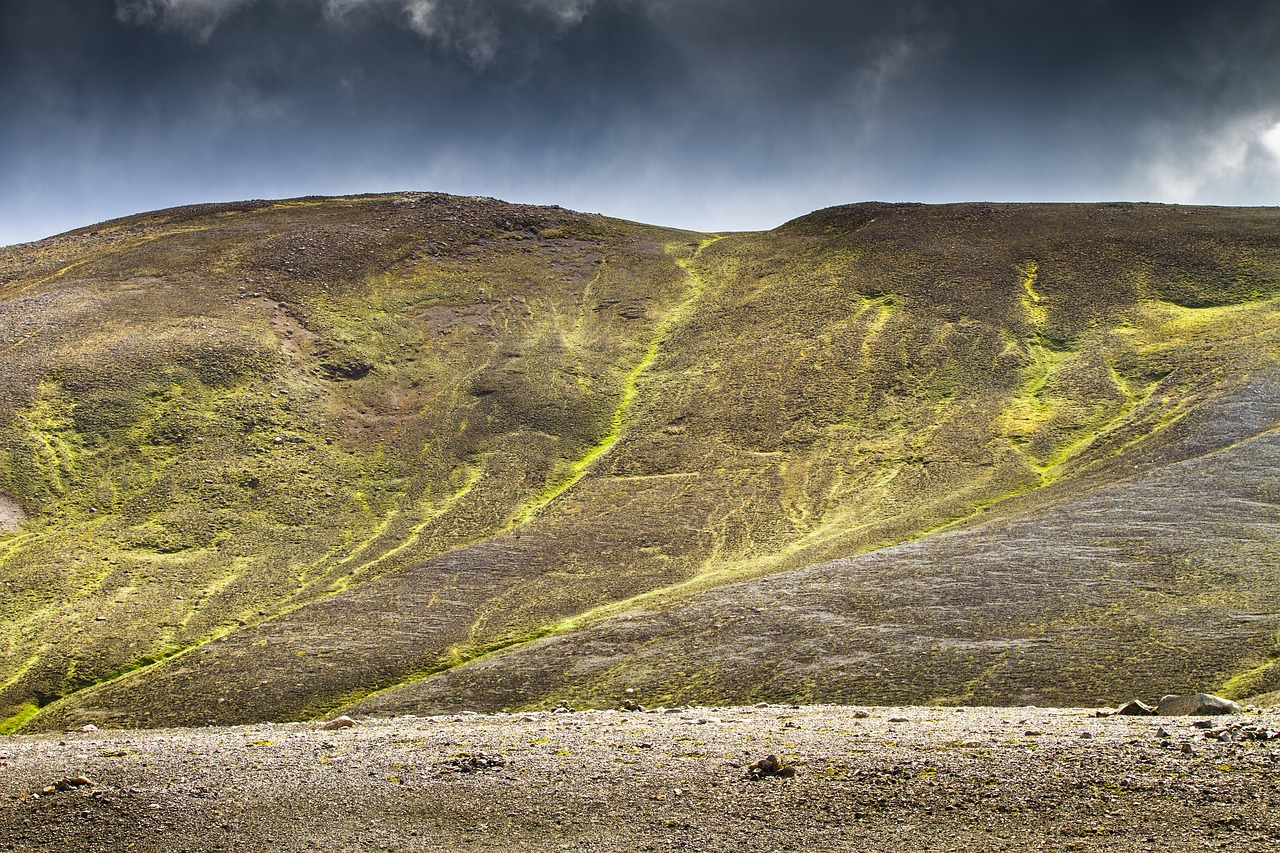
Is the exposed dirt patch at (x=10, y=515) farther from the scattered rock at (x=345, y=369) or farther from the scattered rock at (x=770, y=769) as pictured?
the scattered rock at (x=770, y=769)

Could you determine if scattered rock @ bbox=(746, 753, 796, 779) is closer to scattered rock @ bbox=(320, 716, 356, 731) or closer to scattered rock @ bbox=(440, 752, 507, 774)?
scattered rock @ bbox=(440, 752, 507, 774)

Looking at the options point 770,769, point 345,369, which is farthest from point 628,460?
point 770,769

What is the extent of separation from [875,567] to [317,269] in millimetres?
51668

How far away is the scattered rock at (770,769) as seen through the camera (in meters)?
14.8

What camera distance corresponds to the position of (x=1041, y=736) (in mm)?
16219

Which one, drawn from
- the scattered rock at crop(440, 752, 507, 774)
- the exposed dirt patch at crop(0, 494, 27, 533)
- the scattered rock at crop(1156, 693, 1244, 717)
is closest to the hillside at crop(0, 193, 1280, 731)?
the exposed dirt patch at crop(0, 494, 27, 533)

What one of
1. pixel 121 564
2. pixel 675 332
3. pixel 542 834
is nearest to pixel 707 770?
pixel 542 834

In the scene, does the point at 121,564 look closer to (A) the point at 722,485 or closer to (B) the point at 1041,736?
(A) the point at 722,485

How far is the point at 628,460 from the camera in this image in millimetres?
52406

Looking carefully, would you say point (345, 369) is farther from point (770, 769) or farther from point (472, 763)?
point (770, 769)

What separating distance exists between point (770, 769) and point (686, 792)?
138cm

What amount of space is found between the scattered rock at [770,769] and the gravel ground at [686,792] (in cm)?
14

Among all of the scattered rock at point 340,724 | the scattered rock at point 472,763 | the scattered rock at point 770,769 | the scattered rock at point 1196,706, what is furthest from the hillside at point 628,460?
the scattered rock at point 472,763

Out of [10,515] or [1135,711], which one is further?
[10,515]
